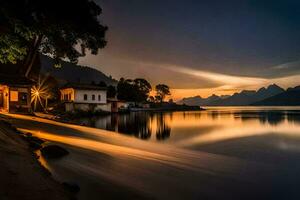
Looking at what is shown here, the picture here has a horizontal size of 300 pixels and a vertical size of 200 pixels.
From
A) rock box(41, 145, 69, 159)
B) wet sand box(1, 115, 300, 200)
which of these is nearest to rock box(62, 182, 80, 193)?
wet sand box(1, 115, 300, 200)

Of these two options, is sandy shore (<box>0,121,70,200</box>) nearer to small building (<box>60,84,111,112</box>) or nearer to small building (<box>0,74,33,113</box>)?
small building (<box>0,74,33,113</box>)

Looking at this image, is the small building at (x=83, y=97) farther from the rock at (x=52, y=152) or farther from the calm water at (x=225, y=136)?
the rock at (x=52, y=152)

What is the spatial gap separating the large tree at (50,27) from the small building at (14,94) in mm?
16225

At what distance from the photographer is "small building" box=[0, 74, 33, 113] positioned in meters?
31.5

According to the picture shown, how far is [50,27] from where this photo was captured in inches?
501

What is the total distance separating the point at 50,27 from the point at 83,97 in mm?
49211

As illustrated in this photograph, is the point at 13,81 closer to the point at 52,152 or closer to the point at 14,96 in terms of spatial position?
the point at 14,96

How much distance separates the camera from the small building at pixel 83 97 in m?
58.7

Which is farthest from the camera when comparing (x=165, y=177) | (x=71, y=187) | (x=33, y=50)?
(x=33, y=50)

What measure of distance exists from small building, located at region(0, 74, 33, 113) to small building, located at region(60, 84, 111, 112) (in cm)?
1981

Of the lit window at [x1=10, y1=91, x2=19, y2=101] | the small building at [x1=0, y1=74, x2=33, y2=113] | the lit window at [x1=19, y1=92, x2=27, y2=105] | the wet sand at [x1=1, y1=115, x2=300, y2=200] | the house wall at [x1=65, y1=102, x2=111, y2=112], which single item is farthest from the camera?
the house wall at [x1=65, y1=102, x2=111, y2=112]

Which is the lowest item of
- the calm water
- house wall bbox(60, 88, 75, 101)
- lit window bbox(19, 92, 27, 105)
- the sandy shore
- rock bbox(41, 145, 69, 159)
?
the calm water

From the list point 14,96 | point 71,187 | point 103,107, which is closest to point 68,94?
point 103,107

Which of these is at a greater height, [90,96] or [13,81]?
[13,81]
